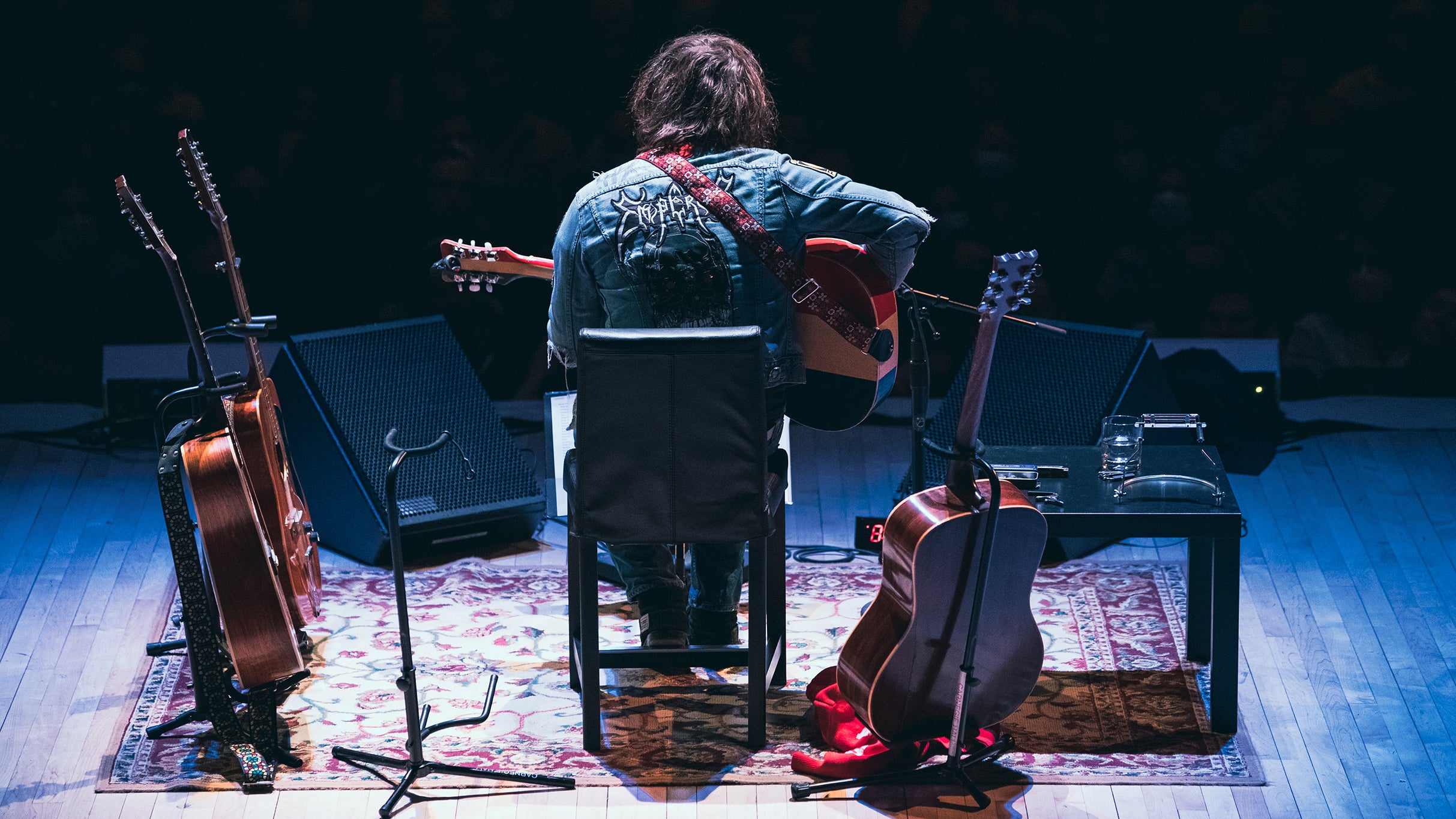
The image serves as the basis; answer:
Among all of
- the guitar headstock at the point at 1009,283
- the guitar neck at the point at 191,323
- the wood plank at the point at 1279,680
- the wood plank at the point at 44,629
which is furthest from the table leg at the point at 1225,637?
the wood plank at the point at 44,629

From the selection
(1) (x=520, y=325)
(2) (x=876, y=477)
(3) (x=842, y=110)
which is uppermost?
(3) (x=842, y=110)

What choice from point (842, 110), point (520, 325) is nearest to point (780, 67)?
point (842, 110)

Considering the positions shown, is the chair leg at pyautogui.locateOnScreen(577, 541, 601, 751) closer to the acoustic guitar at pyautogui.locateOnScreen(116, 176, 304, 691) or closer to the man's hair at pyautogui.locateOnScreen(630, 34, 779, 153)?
the acoustic guitar at pyautogui.locateOnScreen(116, 176, 304, 691)

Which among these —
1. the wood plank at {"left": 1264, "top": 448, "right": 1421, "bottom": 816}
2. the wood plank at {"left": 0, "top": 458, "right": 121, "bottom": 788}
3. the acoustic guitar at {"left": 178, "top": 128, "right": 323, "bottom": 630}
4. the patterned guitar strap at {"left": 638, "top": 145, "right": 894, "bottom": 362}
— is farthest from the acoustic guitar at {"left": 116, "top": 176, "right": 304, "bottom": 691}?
the wood plank at {"left": 1264, "top": 448, "right": 1421, "bottom": 816}

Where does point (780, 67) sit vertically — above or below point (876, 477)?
above

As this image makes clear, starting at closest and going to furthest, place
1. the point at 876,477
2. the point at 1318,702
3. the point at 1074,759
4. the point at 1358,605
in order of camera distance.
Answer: the point at 1074,759
the point at 1318,702
the point at 1358,605
the point at 876,477

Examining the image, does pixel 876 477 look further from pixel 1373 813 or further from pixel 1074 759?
pixel 1373 813

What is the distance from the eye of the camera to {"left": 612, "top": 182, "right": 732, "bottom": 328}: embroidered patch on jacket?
308cm

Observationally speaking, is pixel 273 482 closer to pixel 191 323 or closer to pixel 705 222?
pixel 191 323

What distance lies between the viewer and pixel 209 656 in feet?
10.3

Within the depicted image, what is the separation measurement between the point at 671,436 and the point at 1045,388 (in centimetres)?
177

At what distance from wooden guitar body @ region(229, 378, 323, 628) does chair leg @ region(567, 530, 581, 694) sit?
609 millimetres

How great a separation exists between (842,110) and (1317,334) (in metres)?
1.83

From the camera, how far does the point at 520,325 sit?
535 cm
